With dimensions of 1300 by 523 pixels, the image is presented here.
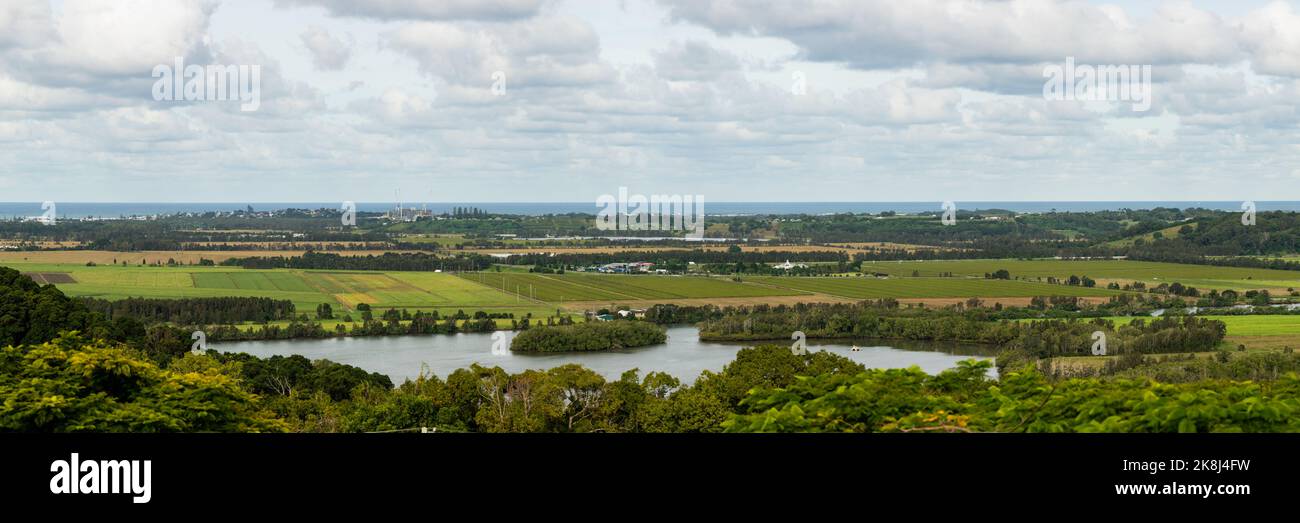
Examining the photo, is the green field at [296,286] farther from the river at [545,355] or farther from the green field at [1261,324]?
the green field at [1261,324]

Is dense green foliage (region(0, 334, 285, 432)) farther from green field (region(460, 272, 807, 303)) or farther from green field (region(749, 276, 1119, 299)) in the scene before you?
green field (region(749, 276, 1119, 299))

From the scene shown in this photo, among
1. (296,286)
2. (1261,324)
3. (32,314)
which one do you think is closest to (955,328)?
(1261,324)

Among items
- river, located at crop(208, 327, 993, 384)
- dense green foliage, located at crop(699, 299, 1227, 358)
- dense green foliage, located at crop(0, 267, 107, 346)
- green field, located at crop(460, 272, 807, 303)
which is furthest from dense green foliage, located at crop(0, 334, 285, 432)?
green field, located at crop(460, 272, 807, 303)

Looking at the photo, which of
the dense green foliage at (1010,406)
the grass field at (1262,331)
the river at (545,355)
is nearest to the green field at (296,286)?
the river at (545,355)
